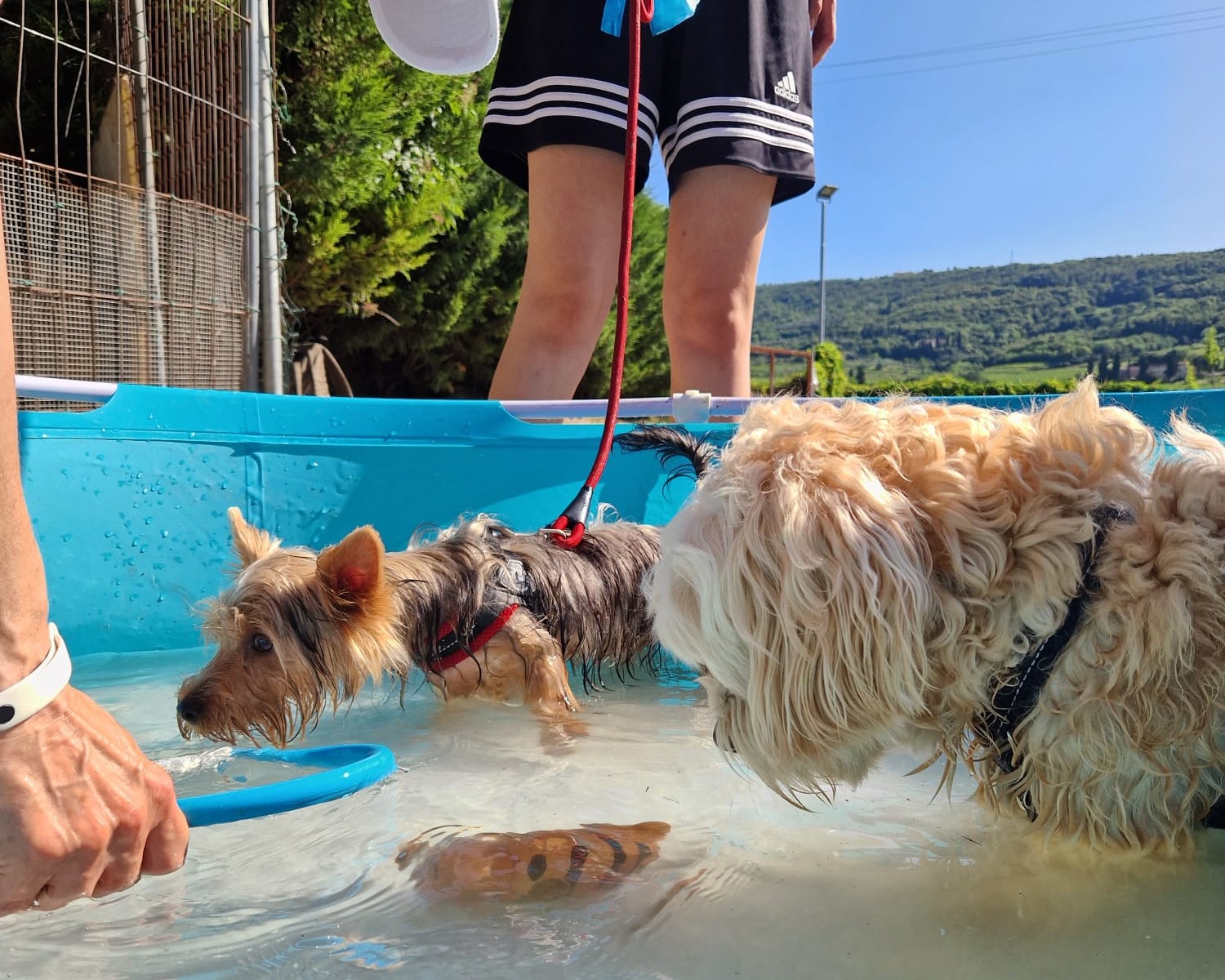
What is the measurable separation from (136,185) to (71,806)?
8029 mm

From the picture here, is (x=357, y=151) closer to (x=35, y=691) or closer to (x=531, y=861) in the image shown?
(x=531, y=861)

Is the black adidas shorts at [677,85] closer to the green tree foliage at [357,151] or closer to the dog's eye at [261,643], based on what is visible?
the dog's eye at [261,643]

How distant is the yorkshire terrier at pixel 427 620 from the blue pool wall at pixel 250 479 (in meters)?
0.27

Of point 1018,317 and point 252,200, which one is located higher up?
point 1018,317

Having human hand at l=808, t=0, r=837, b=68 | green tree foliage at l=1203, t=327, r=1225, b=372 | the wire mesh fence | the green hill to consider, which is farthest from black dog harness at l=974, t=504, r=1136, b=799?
green tree foliage at l=1203, t=327, r=1225, b=372

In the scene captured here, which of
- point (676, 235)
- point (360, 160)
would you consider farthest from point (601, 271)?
point (360, 160)

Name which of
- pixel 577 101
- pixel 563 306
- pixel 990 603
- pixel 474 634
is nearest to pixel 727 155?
pixel 577 101

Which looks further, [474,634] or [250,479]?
[250,479]

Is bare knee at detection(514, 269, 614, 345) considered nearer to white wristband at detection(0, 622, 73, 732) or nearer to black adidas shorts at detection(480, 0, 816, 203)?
black adidas shorts at detection(480, 0, 816, 203)

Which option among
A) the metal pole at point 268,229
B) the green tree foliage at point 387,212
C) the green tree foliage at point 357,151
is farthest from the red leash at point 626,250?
the green tree foliage at point 387,212

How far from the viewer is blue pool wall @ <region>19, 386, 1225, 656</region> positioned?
3.20m

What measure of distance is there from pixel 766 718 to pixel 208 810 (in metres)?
0.93

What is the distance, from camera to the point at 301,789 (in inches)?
71.1

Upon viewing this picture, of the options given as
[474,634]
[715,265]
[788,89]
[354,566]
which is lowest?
[474,634]
